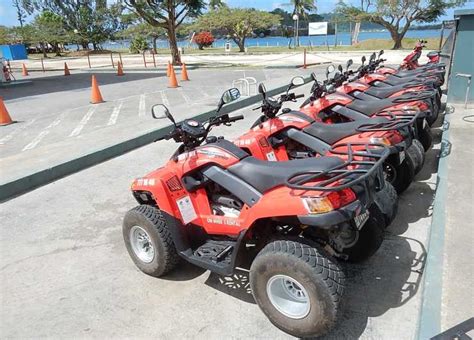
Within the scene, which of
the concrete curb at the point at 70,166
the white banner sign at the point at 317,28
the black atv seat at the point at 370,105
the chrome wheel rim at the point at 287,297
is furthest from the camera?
the white banner sign at the point at 317,28

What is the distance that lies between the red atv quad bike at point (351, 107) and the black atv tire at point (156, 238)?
2613 mm

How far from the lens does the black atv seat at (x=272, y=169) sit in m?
2.42

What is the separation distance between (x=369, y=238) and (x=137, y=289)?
1767 millimetres

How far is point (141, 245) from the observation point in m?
3.19

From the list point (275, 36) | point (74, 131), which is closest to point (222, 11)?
point (275, 36)

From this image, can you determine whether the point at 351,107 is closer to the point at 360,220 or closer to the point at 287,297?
the point at 360,220

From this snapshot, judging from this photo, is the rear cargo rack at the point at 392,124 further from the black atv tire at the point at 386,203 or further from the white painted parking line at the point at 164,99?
the white painted parking line at the point at 164,99

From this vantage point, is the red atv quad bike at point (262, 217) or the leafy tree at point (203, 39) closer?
the red atv quad bike at point (262, 217)

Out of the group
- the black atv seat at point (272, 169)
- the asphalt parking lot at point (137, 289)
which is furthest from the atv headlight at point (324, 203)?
the asphalt parking lot at point (137, 289)

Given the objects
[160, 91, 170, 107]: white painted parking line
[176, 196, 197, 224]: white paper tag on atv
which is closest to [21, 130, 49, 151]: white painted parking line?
[160, 91, 170, 107]: white painted parking line

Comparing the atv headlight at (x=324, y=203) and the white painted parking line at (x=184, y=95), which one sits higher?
the atv headlight at (x=324, y=203)

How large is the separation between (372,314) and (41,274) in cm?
259

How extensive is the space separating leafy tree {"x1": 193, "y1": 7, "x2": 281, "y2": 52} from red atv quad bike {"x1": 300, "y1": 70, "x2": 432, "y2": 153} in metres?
41.1

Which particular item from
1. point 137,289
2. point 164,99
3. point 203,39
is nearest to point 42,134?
point 164,99
